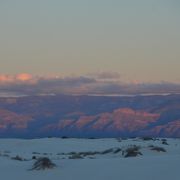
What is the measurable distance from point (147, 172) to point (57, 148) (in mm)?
22988

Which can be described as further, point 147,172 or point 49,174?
point 49,174

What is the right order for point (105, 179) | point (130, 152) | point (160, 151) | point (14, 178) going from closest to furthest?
point (105, 179) → point (14, 178) → point (130, 152) → point (160, 151)

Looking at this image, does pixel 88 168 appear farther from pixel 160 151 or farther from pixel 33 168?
pixel 160 151

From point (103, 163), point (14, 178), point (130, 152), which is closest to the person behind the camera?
point (14, 178)

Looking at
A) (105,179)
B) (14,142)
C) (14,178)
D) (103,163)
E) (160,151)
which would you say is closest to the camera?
(105,179)

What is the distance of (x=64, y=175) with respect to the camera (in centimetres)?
1775

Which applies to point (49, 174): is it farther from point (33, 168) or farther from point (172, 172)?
point (172, 172)

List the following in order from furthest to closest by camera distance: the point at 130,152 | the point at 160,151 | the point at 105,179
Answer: the point at 160,151 < the point at 130,152 < the point at 105,179

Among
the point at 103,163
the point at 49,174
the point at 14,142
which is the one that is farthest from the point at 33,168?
the point at 14,142

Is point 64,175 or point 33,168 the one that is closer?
point 64,175

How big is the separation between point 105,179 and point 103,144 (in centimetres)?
2364

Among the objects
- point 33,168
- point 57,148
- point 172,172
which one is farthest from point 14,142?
point 172,172

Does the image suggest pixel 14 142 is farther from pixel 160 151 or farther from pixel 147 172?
pixel 147 172

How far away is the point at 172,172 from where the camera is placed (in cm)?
1677
